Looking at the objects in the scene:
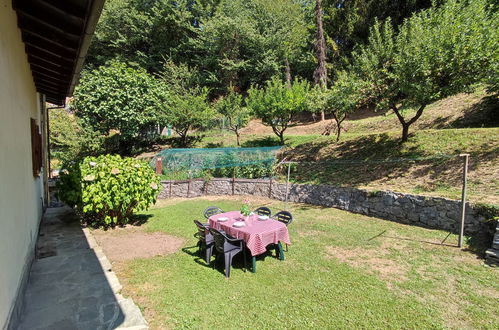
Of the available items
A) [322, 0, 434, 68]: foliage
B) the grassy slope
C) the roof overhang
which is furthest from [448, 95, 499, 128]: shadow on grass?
the roof overhang

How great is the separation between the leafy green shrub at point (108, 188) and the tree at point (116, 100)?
31.0 feet

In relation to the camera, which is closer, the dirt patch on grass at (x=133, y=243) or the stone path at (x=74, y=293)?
the stone path at (x=74, y=293)

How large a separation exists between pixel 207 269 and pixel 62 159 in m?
13.8

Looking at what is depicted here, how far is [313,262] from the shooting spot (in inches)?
192

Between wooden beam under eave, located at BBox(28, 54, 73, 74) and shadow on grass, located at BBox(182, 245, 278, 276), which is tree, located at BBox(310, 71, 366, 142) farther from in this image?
wooden beam under eave, located at BBox(28, 54, 73, 74)

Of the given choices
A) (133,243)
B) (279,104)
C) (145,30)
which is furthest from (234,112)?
(145,30)

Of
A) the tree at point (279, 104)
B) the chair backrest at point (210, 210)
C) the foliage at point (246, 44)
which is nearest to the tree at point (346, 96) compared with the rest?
the tree at point (279, 104)

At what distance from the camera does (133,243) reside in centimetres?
572

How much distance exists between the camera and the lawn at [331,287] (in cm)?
329

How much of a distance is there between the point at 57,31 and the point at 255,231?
4017mm

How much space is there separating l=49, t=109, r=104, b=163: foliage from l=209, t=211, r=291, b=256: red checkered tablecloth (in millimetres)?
12448

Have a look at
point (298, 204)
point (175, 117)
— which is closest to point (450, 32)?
point (298, 204)

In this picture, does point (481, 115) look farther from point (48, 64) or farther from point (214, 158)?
point (48, 64)

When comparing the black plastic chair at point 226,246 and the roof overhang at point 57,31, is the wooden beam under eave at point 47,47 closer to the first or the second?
the roof overhang at point 57,31
